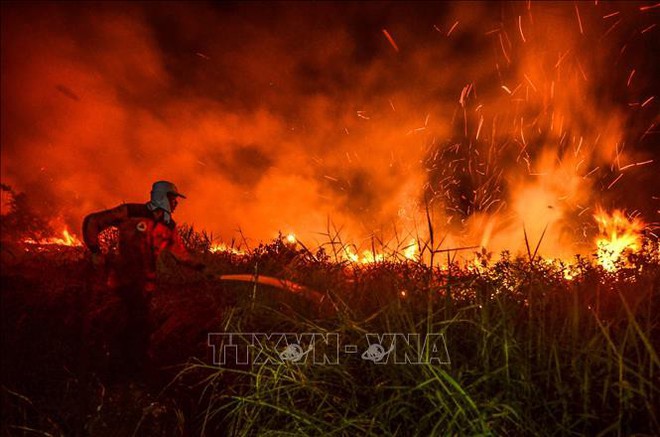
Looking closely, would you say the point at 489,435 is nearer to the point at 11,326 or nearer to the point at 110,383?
the point at 110,383

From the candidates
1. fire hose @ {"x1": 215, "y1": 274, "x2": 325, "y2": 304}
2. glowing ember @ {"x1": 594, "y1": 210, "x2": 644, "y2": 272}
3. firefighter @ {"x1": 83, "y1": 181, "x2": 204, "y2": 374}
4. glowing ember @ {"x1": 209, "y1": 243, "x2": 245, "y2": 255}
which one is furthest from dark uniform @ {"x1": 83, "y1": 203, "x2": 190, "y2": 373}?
glowing ember @ {"x1": 594, "y1": 210, "x2": 644, "y2": 272}

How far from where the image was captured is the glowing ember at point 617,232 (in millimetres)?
7020

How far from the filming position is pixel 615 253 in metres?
6.96

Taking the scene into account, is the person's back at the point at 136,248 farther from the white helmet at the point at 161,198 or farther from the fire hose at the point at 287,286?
the fire hose at the point at 287,286

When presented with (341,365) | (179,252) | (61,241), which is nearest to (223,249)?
(61,241)

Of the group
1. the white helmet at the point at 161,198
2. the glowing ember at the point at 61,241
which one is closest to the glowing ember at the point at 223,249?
the glowing ember at the point at 61,241

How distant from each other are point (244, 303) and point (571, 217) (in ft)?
49.0

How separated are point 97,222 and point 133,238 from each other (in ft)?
1.10

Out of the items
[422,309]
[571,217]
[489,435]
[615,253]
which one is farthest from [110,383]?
[571,217]

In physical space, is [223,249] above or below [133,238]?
above

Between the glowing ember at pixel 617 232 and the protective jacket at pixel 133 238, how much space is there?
623 cm

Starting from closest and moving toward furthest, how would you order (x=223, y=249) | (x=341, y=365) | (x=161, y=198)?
(x=341, y=365) → (x=161, y=198) → (x=223, y=249)

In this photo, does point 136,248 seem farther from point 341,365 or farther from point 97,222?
point 341,365

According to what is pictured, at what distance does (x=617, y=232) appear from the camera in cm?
1073
